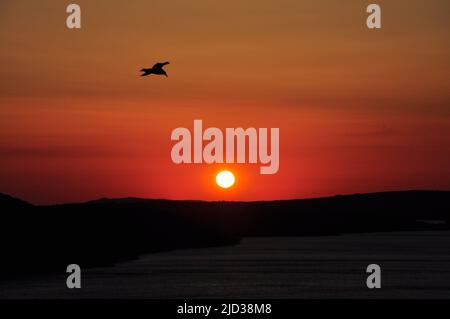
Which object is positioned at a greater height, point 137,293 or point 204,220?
point 204,220

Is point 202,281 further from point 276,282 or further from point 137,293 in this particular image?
point 137,293

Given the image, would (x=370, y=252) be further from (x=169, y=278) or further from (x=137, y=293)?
(x=137, y=293)

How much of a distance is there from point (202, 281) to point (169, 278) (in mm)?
2804

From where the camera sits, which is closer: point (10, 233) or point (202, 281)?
point (202, 281)

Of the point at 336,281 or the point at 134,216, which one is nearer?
the point at 336,281

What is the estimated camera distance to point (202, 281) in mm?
74688

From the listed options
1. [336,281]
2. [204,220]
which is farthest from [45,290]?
[204,220]

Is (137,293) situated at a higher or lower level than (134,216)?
lower

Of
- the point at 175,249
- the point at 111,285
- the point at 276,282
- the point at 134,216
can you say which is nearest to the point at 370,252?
the point at 175,249
